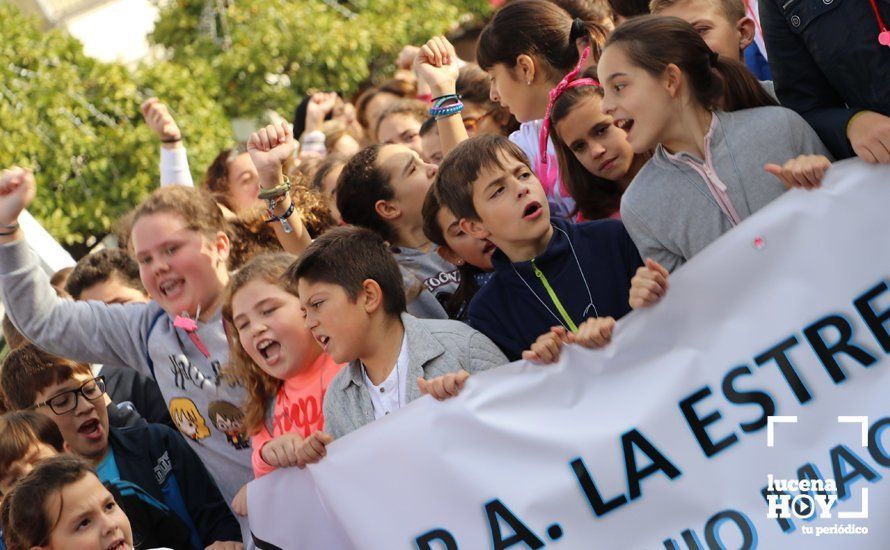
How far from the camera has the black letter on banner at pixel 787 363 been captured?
3459 millimetres

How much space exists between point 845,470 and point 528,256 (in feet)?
3.94

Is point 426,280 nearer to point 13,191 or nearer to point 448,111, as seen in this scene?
point 448,111

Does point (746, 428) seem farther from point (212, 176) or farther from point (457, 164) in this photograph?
point (212, 176)

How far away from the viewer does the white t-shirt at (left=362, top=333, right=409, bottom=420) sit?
398 centimetres

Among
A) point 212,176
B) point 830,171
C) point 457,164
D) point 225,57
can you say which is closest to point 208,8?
point 225,57

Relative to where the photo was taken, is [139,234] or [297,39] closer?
[139,234]

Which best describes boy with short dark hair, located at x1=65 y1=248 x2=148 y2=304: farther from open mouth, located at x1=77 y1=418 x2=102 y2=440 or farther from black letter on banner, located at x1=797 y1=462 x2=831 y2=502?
black letter on banner, located at x1=797 y1=462 x2=831 y2=502

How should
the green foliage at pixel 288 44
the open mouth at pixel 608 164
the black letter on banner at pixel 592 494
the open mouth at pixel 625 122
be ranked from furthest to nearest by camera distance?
the green foliage at pixel 288 44, the open mouth at pixel 608 164, the open mouth at pixel 625 122, the black letter on banner at pixel 592 494

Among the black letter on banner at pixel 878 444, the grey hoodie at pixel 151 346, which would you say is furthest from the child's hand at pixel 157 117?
the black letter on banner at pixel 878 444

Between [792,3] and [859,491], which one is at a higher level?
[792,3]

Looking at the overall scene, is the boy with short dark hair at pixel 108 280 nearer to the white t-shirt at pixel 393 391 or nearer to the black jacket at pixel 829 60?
the white t-shirt at pixel 393 391

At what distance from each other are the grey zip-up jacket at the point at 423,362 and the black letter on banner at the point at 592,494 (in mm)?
468

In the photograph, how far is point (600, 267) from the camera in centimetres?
400

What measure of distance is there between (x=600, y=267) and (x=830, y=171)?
0.80 metres
